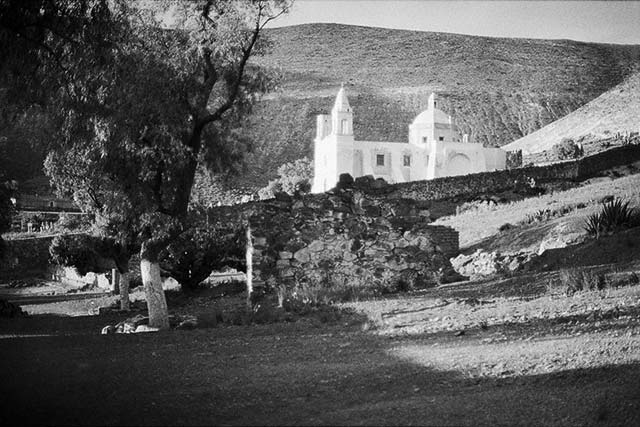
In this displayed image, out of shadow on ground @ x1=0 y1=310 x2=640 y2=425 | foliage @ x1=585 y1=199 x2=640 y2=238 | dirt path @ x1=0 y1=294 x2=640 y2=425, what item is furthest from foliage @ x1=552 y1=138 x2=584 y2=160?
shadow on ground @ x1=0 y1=310 x2=640 y2=425

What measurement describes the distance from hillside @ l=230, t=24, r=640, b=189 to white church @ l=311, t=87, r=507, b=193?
1039cm

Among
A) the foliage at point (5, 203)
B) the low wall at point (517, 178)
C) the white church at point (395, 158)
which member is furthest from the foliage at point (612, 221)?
the white church at point (395, 158)

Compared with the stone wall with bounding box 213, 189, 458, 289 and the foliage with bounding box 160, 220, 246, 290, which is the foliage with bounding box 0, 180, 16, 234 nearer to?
the foliage with bounding box 160, 220, 246, 290

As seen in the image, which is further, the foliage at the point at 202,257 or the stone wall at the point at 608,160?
the stone wall at the point at 608,160

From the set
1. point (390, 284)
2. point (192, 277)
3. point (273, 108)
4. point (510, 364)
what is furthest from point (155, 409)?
point (273, 108)

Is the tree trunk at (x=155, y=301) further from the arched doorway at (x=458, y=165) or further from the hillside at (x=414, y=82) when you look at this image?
the arched doorway at (x=458, y=165)

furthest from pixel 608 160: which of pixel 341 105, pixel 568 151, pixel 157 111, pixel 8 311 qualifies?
pixel 157 111

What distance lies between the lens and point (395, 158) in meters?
72.9

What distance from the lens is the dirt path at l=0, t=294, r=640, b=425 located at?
614 centimetres

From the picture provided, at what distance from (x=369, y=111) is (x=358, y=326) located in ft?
317

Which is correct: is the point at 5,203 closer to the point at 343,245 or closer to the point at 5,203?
the point at 5,203

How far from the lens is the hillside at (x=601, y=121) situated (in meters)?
63.7

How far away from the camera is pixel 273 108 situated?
105 metres

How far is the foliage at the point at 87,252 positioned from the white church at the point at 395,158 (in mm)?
43996
